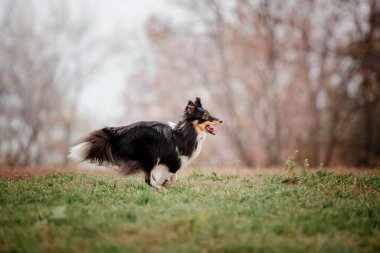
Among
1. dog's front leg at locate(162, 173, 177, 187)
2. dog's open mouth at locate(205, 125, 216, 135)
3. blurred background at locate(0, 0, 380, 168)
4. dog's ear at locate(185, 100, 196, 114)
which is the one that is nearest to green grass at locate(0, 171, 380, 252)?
dog's front leg at locate(162, 173, 177, 187)

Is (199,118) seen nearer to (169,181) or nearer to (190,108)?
(190,108)

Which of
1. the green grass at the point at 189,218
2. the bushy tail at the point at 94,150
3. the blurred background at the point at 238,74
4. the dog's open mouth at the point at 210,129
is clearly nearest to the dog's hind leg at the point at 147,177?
the green grass at the point at 189,218

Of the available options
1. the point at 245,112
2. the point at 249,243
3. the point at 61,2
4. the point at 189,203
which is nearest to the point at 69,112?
the point at 61,2

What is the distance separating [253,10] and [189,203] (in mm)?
18746

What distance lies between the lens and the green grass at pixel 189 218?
5.95 metres

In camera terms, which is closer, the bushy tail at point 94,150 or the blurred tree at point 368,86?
the bushy tail at point 94,150

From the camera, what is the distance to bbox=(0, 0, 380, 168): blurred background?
2461 centimetres

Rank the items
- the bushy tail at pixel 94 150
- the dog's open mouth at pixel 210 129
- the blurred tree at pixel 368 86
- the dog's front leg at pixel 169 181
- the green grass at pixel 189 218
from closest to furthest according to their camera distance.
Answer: the green grass at pixel 189 218, the bushy tail at pixel 94 150, the dog's open mouth at pixel 210 129, the dog's front leg at pixel 169 181, the blurred tree at pixel 368 86

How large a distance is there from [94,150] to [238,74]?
18639 millimetres

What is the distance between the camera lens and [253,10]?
2464cm

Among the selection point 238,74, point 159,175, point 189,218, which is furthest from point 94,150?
point 238,74

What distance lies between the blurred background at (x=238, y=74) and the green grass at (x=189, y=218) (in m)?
12.3

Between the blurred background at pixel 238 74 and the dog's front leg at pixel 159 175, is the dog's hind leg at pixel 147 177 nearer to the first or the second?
the dog's front leg at pixel 159 175

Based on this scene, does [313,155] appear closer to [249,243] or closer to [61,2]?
[61,2]
